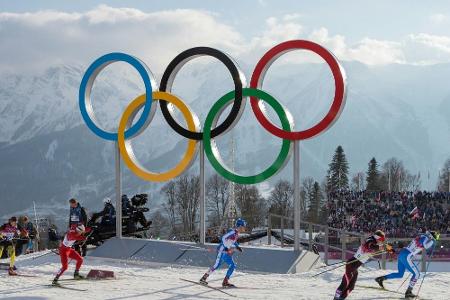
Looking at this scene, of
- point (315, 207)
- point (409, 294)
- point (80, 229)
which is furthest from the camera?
point (315, 207)

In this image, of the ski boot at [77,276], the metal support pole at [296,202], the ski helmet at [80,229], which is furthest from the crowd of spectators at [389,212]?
the ski helmet at [80,229]

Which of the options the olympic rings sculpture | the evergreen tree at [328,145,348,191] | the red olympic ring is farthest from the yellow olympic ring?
the evergreen tree at [328,145,348,191]

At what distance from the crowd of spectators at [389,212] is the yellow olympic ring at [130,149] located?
2429 centimetres

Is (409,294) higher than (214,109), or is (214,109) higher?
(214,109)

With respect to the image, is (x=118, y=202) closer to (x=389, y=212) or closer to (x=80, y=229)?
(x=80, y=229)

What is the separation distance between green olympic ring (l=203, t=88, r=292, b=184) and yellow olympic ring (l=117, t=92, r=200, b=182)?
0.57m

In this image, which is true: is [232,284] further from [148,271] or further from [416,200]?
[416,200]

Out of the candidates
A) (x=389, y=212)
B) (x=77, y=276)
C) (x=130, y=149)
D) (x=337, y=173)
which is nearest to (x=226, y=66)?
(x=130, y=149)

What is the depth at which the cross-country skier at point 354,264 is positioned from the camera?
489 inches

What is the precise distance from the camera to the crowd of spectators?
41281 millimetres

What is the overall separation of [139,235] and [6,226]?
6234mm

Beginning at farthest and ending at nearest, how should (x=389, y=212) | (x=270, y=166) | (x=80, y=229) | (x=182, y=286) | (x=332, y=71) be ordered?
(x=389, y=212) < (x=270, y=166) < (x=332, y=71) < (x=80, y=229) < (x=182, y=286)

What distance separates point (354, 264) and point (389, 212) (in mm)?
32573

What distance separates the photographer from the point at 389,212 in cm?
4384
